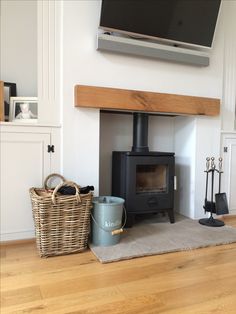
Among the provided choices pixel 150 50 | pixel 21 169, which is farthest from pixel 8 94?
pixel 150 50

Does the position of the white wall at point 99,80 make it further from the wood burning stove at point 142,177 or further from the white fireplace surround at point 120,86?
the wood burning stove at point 142,177

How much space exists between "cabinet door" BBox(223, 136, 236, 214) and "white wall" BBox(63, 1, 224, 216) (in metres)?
0.19

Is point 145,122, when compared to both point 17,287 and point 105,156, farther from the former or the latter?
point 17,287

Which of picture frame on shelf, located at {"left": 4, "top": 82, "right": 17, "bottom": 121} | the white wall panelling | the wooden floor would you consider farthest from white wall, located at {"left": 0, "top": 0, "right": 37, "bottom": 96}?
the wooden floor

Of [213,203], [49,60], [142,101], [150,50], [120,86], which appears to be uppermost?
[150,50]

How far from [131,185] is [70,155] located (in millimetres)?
585

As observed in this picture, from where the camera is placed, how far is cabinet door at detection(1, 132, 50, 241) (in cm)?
206

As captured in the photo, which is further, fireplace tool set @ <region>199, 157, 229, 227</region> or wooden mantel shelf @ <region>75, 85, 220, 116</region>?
fireplace tool set @ <region>199, 157, 229, 227</region>

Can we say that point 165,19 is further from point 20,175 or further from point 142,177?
point 20,175

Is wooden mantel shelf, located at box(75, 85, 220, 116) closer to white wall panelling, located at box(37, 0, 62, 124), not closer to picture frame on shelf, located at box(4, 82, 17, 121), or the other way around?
white wall panelling, located at box(37, 0, 62, 124)

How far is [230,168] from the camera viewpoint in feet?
9.56

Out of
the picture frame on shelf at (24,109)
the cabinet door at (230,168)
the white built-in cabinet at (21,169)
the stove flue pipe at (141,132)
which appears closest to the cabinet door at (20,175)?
the white built-in cabinet at (21,169)

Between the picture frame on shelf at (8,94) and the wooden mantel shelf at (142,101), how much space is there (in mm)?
568

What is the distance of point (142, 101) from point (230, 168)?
1288 mm
